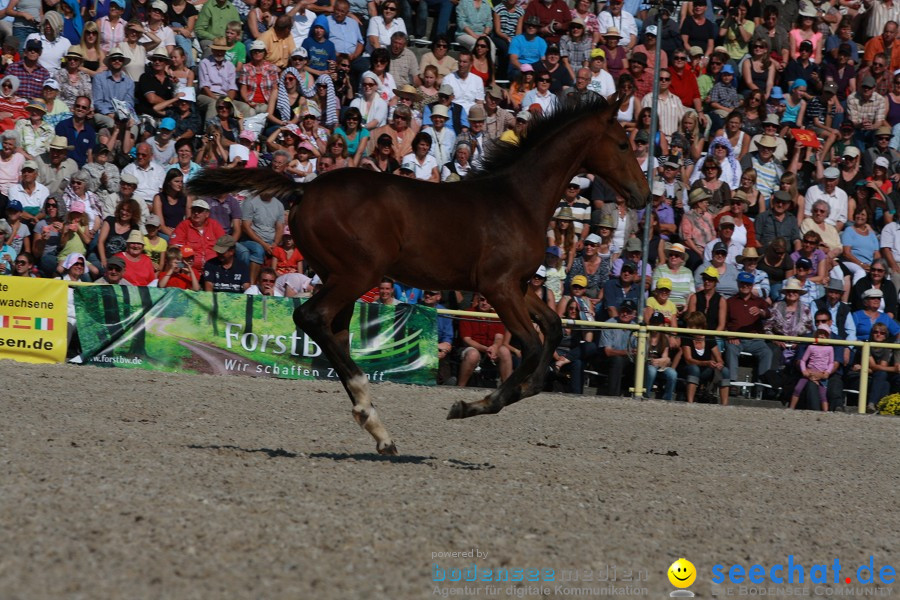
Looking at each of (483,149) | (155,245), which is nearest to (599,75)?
(483,149)

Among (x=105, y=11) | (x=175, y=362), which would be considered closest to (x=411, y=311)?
(x=175, y=362)

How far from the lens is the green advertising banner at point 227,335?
13227 millimetres

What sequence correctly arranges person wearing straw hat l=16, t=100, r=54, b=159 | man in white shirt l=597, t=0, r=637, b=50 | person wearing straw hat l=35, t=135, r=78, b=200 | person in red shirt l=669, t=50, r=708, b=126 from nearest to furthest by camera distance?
person wearing straw hat l=35, t=135, r=78, b=200 < person wearing straw hat l=16, t=100, r=54, b=159 < person in red shirt l=669, t=50, r=708, b=126 < man in white shirt l=597, t=0, r=637, b=50

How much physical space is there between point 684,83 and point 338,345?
11.3 m

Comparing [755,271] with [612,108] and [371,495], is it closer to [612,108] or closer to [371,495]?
[612,108]

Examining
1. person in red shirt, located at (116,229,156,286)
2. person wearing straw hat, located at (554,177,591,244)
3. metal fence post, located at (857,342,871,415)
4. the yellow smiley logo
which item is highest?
person wearing straw hat, located at (554,177,591,244)

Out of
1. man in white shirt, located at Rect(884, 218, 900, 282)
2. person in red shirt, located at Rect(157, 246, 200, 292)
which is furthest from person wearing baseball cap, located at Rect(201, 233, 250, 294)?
man in white shirt, located at Rect(884, 218, 900, 282)

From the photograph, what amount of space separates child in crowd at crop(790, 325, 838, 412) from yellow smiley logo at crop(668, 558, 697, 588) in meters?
8.98

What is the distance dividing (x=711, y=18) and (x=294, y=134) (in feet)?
25.2

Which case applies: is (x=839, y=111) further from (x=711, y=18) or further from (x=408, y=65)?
(x=408, y=65)

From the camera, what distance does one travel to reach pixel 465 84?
55.3ft

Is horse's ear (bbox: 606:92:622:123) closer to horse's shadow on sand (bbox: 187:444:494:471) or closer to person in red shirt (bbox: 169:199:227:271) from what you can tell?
horse's shadow on sand (bbox: 187:444:494:471)

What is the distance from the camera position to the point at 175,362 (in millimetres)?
13289

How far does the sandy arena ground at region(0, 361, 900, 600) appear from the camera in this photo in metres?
4.82
